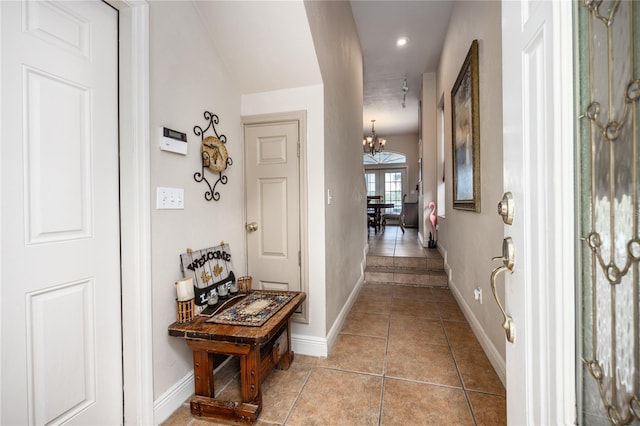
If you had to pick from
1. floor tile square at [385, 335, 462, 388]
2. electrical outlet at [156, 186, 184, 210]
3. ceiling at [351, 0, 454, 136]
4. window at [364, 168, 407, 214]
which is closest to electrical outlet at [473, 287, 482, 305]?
floor tile square at [385, 335, 462, 388]

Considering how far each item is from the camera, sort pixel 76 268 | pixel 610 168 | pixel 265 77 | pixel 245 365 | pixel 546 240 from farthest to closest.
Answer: pixel 265 77, pixel 245 365, pixel 76 268, pixel 546 240, pixel 610 168

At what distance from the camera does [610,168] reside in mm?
440

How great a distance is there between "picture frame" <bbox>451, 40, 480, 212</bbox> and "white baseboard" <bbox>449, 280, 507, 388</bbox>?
95cm

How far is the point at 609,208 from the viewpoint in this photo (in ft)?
1.46

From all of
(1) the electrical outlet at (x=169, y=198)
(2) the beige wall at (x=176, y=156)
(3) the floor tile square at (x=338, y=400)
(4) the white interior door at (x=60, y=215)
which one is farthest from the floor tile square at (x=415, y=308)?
(4) the white interior door at (x=60, y=215)

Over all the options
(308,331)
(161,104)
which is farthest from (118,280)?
(308,331)

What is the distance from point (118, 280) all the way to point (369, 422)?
1.48 meters

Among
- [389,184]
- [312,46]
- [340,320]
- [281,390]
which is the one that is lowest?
[281,390]

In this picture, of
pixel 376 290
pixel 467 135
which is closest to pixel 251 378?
pixel 376 290

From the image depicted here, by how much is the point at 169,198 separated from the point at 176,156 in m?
0.25

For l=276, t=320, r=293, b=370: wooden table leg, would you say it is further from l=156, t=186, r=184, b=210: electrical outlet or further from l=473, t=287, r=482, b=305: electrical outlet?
l=473, t=287, r=482, b=305: electrical outlet

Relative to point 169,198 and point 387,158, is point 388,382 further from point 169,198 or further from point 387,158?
point 387,158

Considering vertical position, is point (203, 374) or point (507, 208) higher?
point (507, 208)

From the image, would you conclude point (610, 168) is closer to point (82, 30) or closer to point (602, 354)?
point (602, 354)
